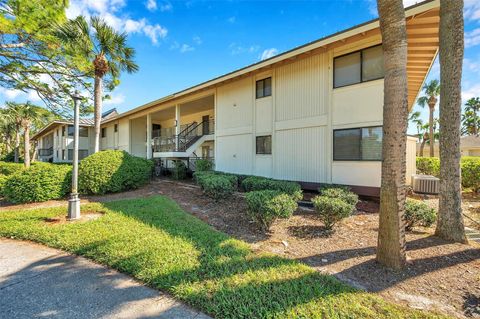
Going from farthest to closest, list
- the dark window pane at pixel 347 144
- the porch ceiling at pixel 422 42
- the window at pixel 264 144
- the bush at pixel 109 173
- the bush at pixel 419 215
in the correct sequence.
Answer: the window at pixel 264 144, the bush at pixel 109 173, the dark window pane at pixel 347 144, the porch ceiling at pixel 422 42, the bush at pixel 419 215

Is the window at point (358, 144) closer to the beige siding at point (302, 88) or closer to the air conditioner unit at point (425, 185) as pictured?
the beige siding at point (302, 88)

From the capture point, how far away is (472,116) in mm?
→ 46344

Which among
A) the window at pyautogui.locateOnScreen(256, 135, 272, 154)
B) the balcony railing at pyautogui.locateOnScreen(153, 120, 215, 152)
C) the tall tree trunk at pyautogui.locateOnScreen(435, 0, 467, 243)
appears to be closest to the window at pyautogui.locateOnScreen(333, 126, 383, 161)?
the tall tree trunk at pyautogui.locateOnScreen(435, 0, 467, 243)

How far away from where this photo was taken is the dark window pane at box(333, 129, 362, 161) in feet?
28.8

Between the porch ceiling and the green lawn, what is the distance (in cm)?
842

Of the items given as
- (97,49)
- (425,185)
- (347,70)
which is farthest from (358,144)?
(97,49)

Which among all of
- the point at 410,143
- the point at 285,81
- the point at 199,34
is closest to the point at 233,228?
the point at 285,81

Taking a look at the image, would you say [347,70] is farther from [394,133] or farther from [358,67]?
[394,133]

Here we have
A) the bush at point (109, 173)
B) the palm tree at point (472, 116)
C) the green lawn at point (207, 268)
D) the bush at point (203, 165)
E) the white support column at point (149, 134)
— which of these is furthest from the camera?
the palm tree at point (472, 116)

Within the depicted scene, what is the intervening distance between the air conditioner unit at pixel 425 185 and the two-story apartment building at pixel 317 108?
1.82ft

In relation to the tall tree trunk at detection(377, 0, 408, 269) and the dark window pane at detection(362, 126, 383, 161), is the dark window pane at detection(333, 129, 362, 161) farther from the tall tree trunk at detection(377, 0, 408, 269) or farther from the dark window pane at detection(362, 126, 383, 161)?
the tall tree trunk at detection(377, 0, 408, 269)

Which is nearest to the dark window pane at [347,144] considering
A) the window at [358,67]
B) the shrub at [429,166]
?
the window at [358,67]

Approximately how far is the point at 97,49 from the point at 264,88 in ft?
33.7

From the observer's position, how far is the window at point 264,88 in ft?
38.9
